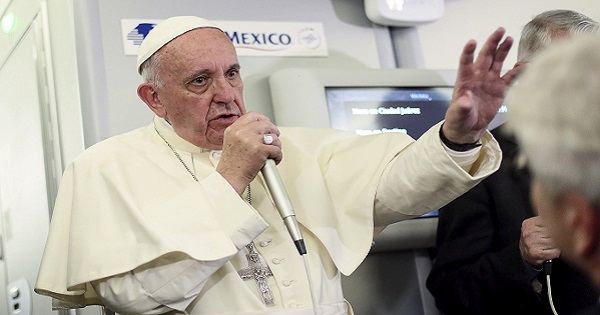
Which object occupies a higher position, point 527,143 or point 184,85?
point 184,85

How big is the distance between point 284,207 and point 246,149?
186 millimetres

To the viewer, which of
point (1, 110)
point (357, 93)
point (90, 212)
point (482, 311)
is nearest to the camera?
point (90, 212)

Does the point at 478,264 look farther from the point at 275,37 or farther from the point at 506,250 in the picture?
the point at 275,37

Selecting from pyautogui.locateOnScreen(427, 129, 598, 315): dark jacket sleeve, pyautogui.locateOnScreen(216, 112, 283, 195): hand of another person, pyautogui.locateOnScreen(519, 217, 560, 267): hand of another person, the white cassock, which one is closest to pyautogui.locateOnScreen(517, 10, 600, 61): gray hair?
pyautogui.locateOnScreen(427, 129, 598, 315): dark jacket sleeve

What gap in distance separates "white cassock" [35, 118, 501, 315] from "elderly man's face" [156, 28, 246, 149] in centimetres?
7

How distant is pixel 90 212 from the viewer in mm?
2562

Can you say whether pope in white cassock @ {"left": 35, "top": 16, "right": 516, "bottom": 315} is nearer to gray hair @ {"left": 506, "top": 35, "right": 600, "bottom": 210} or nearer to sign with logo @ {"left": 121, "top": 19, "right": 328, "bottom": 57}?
sign with logo @ {"left": 121, "top": 19, "right": 328, "bottom": 57}

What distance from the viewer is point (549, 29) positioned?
332 centimetres

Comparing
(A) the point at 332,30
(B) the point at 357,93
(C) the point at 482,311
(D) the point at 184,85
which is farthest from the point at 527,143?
(A) the point at 332,30

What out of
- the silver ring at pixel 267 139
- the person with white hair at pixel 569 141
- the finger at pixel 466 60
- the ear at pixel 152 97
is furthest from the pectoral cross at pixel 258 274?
the person with white hair at pixel 569 141

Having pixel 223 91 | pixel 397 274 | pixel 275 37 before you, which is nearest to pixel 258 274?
pixel 223 91

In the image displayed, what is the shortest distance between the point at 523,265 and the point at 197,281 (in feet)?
3.63

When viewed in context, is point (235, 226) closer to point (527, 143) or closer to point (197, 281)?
point (197, 281)

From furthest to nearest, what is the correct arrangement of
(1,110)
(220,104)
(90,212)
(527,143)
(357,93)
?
(1,110)
(357,93)
(220,104)
(90,212)
(527,143)
